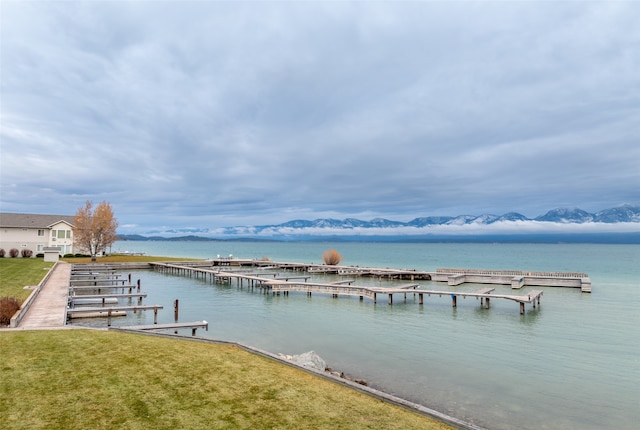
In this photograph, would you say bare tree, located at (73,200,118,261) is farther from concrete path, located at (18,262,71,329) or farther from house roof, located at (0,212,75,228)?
concrete path, located at (18,262,71,329)

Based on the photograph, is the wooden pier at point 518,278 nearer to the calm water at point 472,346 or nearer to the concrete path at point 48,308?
the calm water at point 472,346

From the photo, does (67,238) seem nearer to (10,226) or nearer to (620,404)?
(10,226)

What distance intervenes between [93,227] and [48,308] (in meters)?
47.3

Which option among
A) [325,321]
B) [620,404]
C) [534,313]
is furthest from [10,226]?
[620,404]

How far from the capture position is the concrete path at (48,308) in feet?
51.6

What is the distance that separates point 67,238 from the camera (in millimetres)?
65312

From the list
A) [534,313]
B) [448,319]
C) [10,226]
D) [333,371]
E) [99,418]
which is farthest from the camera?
[10,226]

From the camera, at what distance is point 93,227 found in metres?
61.6

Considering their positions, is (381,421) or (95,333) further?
(95,333)

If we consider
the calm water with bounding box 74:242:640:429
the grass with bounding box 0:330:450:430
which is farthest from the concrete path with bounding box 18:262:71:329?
the grass with bounding box 0:330:450:430

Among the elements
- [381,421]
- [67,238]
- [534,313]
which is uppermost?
[67,238]

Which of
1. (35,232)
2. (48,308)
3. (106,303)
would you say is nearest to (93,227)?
(35,232)

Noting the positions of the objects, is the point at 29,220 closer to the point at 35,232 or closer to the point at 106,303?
the point at 35,232

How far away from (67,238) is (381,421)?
71518mm
